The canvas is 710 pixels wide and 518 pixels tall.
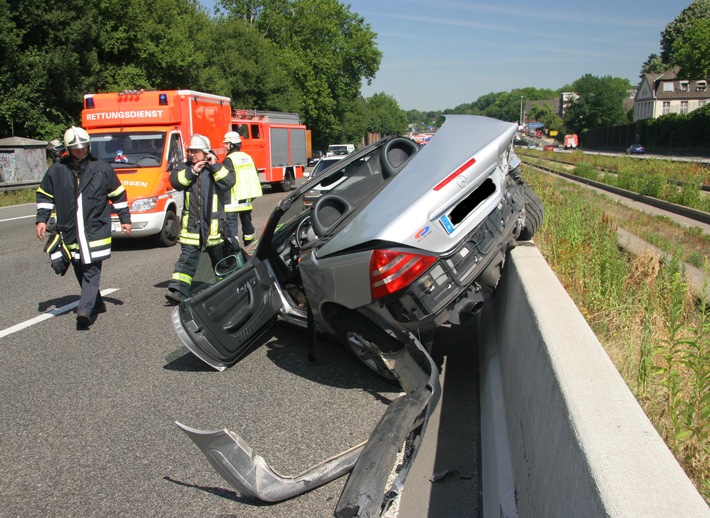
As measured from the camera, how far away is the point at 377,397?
5.17 metres

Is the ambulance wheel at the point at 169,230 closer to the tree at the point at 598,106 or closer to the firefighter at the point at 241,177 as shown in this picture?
the firefighter at the point at 241,177

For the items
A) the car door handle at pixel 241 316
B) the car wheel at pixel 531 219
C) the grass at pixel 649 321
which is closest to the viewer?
the grass at pixel 649 321

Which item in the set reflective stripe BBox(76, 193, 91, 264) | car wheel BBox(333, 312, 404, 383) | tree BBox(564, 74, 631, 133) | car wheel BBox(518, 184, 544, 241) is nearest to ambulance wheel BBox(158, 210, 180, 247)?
reflective stripe BBox(76, 193, 91, 264)

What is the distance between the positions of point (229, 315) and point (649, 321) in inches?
123

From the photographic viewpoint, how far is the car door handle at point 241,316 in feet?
18.6

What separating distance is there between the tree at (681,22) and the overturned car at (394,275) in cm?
11324

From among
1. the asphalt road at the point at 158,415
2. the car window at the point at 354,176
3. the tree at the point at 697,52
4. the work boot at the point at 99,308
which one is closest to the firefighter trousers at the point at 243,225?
the asphalt road at the point at 158,415

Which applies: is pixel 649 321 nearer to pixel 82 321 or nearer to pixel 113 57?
pixel 82 321

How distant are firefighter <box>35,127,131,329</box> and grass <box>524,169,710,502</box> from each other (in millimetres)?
4567

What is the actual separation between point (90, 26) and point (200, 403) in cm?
2982

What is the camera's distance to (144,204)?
12.2 m

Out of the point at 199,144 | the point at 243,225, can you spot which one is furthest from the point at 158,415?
the point at 243,225

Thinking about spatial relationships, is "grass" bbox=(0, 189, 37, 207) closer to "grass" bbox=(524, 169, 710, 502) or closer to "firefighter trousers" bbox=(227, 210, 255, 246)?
"firefighter trousers" bbox=(227, 210, 255, 246)

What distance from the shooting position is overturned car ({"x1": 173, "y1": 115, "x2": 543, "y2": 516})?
3729mm
